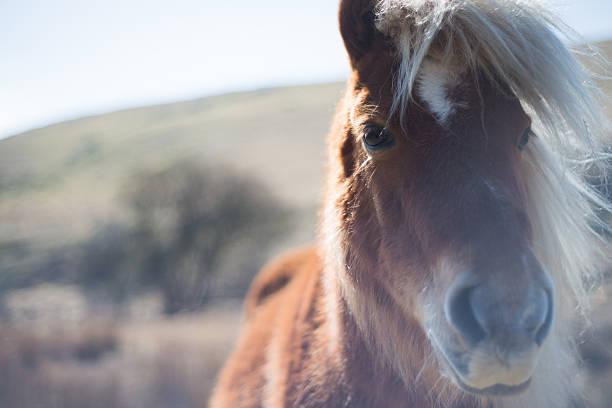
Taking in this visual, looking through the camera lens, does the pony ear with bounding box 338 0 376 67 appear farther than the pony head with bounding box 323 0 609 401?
Yes

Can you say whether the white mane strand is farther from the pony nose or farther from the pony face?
the pony nose

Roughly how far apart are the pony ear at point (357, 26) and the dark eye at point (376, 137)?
1.41ft

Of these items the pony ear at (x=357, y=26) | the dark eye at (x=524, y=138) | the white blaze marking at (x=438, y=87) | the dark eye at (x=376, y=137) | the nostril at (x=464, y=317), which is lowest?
the nostril at (x=464, y=317)

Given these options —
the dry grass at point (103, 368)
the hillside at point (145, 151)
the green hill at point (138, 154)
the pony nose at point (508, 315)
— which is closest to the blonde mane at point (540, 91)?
the pony nose at point (508, 315)

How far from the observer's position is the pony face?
116cm

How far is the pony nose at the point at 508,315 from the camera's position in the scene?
1.11 m

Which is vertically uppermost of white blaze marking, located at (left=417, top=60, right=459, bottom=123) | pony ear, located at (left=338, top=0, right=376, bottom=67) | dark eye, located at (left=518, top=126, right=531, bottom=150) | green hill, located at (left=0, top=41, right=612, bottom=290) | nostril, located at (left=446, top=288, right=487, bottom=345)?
pony ear, located at (left=338, top=0, right=376, bottom=67)

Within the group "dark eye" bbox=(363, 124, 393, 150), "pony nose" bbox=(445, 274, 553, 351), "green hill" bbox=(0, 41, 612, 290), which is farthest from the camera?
"green hill" bbox=(0, 41, 612, 290)

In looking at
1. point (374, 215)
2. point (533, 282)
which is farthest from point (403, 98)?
point (533, 282)

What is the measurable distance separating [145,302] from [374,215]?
74.0 feet

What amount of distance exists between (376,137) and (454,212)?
45 centimetres

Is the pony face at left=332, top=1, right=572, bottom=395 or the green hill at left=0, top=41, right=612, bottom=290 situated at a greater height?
the pony face at left=332, top=1, right=572, bottom=395

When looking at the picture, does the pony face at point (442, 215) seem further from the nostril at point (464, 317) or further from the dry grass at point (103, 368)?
the dry grass at point (103, 368)

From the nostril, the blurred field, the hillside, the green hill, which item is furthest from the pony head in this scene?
the hillside
